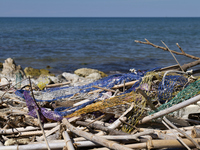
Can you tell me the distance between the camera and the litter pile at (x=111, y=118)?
106 inches

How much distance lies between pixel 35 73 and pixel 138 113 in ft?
32.7

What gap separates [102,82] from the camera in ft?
17.3

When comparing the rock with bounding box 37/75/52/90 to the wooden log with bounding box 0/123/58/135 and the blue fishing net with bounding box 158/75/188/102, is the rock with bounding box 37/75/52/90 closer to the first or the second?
the wooden log with bounding box 0/123/58/135

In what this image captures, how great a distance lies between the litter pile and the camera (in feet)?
8.84

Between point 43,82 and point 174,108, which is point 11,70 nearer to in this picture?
point 43,82

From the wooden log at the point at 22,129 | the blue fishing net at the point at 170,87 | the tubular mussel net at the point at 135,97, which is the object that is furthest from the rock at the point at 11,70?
the blue fishing net at the point at 170,87

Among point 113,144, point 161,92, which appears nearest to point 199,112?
point 161,92

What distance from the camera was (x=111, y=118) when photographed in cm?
371

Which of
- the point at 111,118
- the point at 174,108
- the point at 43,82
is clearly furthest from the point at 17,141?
the point at 43,82

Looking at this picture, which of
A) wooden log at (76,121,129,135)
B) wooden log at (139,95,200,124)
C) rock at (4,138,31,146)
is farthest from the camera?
rock at (4,138,31,146)

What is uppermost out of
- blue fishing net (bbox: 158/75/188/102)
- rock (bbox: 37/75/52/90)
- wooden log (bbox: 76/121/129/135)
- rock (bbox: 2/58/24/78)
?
blue fishing net (bbox: 158/75/188/102)

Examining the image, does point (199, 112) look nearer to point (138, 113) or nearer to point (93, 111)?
point (138, 113)

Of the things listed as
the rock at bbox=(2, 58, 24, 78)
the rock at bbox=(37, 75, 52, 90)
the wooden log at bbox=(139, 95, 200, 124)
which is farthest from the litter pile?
the rock at bbox=(2, 58, 24, 78)

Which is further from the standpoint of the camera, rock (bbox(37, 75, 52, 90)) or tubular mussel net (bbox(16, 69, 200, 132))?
rock (bbox(37, 75, 52, 90))
